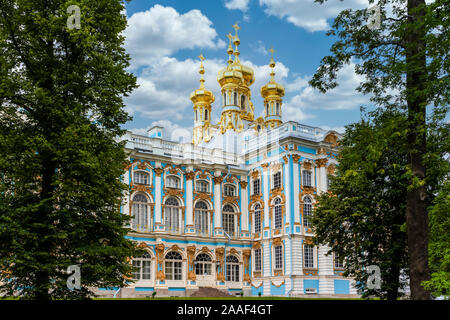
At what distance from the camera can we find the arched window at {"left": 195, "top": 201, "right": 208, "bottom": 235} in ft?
104

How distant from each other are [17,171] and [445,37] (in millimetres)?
9822

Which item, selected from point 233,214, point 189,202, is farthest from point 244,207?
point 189,202

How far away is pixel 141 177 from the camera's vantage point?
3030cm

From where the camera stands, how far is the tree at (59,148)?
38.9ft

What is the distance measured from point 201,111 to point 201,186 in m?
13.0

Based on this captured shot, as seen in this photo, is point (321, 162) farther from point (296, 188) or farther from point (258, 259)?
point (258, 259)

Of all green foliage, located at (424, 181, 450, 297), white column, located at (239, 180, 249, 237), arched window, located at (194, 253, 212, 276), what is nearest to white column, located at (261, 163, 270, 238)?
white column, located at (239, 180, 249, 237)

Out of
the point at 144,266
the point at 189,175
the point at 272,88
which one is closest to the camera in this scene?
the point at 144,266

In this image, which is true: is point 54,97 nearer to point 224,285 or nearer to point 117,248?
point 117,248

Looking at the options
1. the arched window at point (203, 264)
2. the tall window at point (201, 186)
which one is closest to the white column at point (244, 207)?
the tall window at point (201, 186)

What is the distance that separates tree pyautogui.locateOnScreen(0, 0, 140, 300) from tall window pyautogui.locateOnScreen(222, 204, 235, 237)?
63.0ft

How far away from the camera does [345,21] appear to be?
11.3 m

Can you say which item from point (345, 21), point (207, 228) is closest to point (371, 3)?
point (345, 21)

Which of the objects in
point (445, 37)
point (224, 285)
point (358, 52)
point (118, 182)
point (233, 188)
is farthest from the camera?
point (233, 188)
